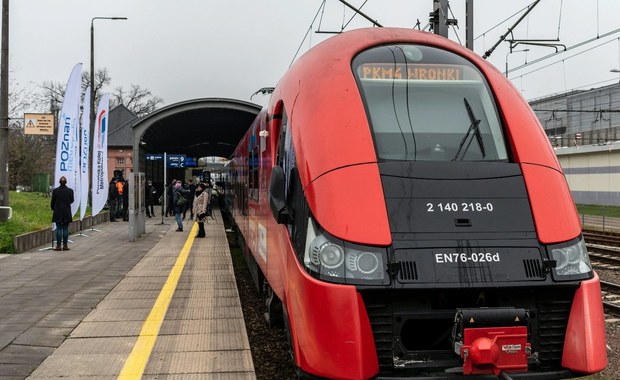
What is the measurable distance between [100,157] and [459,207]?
16.4m

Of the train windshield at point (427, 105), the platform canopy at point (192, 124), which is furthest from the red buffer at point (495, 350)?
the platform canopy at point (192, 124)

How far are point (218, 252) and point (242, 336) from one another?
708 cm

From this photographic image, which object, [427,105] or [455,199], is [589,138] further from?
[455,199]

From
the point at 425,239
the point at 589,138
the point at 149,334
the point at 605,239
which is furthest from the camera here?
the point at 589,138

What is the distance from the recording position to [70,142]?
47.1 feet

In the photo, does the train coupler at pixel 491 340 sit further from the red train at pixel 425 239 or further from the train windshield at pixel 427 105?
the train windshield at pixel 427 105

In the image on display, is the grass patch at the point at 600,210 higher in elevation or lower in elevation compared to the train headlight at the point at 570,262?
lower

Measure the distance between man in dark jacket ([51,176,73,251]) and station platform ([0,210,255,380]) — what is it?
76 cm

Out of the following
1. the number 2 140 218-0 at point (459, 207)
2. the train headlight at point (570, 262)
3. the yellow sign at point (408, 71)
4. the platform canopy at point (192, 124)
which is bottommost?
the train headlight at point (570, 262)

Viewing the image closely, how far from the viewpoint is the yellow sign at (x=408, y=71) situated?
14.0 feet

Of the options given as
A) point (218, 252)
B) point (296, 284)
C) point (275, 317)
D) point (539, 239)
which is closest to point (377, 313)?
point (296, 284)

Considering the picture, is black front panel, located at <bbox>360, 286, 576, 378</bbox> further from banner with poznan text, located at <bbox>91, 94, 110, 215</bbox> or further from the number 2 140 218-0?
banner with poznan text, located at <bbox>91, 94, 110, 215</bbox>

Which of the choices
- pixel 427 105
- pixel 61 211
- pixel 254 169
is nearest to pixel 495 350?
pixel 427 105

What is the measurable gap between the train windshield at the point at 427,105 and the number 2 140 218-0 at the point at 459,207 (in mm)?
473
